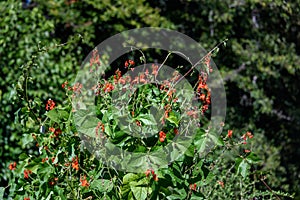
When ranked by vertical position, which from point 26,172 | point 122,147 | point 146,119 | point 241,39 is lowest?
point 26,172

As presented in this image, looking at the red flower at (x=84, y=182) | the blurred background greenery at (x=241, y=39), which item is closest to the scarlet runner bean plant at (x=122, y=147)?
the red flower at (x=84, y=182)

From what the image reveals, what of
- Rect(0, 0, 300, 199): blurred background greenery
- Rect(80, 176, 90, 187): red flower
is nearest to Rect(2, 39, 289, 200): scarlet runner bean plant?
Rect(80, 176, 90, 187): red flower

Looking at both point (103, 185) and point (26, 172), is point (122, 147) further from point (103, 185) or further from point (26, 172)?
point (26, 172)

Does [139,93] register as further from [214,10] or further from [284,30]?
[284,30]

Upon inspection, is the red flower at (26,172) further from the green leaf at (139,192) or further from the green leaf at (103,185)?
the green leaf at (139,192)

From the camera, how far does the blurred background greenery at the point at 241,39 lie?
5020mm

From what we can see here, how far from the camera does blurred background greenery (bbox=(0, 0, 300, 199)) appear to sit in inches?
198

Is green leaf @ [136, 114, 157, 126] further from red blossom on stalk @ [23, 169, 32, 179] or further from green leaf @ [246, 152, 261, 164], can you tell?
red blossom on stalk @ [23, 169, 32, 179]

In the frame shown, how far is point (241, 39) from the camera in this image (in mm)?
5574

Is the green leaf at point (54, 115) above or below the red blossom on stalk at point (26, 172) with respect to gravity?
above

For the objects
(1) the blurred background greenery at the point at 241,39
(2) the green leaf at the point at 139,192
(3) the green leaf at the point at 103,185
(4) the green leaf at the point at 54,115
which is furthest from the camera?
(1) the blurred background greenery at the point at 241,39

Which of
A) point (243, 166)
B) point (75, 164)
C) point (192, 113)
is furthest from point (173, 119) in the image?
point (75, 164)

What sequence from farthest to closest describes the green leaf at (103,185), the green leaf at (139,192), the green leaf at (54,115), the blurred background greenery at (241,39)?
the blurred background greenery at (241,39) → the green leaf at (54,115) → the green leaf at (103,185) → the green leaf at (139,192)

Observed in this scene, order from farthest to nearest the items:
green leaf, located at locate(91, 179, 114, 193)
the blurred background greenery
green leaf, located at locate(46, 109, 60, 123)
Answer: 1. the blurred background greenery
2. green leaf, located at locate(46, 109, 60, 123)
3. green leaf, located at locate(91, 179, 114, 193)
